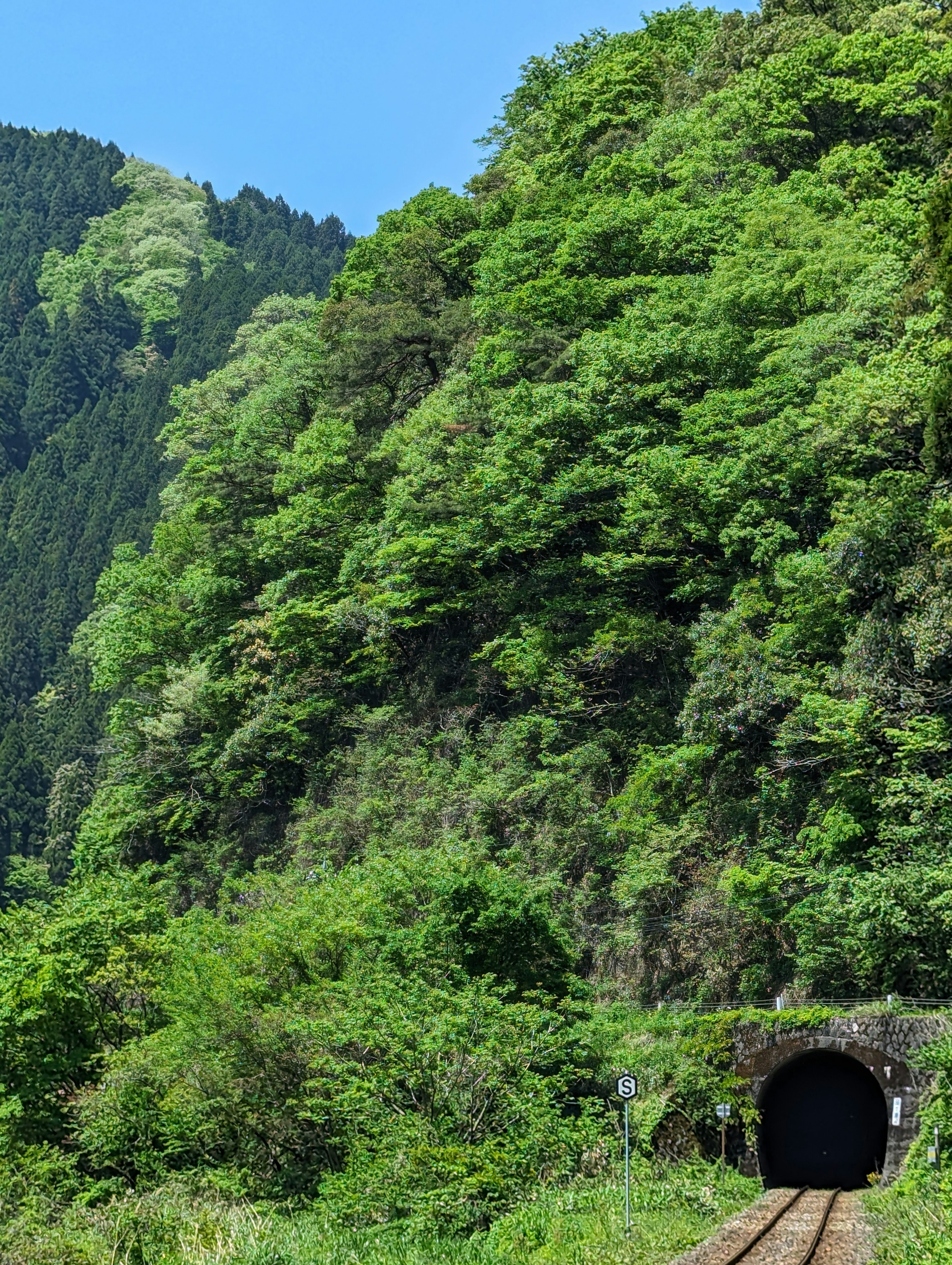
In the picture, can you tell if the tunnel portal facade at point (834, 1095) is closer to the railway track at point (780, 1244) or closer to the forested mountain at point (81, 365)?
the railway track at point (780, 1244)

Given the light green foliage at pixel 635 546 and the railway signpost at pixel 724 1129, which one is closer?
the railway signpost at pixel 724 1129

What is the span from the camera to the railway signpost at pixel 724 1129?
1970 centimetres

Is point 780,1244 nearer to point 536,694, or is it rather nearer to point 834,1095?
point 834,1095

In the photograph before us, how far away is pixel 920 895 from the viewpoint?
19.4 metres

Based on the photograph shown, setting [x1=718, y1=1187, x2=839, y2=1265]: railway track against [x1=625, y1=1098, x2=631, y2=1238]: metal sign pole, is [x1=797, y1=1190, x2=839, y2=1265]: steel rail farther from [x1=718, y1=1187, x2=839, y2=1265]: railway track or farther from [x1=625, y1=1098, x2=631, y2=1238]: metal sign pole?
[x1=625, y1=1098, x2=631, y2=1238]: metal sign pole

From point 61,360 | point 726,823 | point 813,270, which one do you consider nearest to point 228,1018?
point 726,823

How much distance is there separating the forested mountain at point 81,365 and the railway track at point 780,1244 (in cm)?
3241

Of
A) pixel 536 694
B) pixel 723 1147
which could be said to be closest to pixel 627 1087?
pixel 723 1147

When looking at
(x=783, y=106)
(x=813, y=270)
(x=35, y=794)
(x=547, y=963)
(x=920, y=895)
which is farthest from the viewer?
(x=35, y=794)

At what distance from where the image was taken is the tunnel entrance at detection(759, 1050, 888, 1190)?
22.3 m

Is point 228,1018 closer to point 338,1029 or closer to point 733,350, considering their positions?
point 338,1029

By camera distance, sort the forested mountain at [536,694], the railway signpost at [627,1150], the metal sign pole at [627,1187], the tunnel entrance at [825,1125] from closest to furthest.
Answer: the metal sign pole at [627,1187]
the railway signpost at [627,1150]
the forested mountain at [536,694]
the tunnel entrance at [825,1125]

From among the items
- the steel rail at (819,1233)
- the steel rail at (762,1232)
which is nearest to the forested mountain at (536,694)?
the steel rail at (762,1232)

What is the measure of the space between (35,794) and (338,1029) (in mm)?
77587
